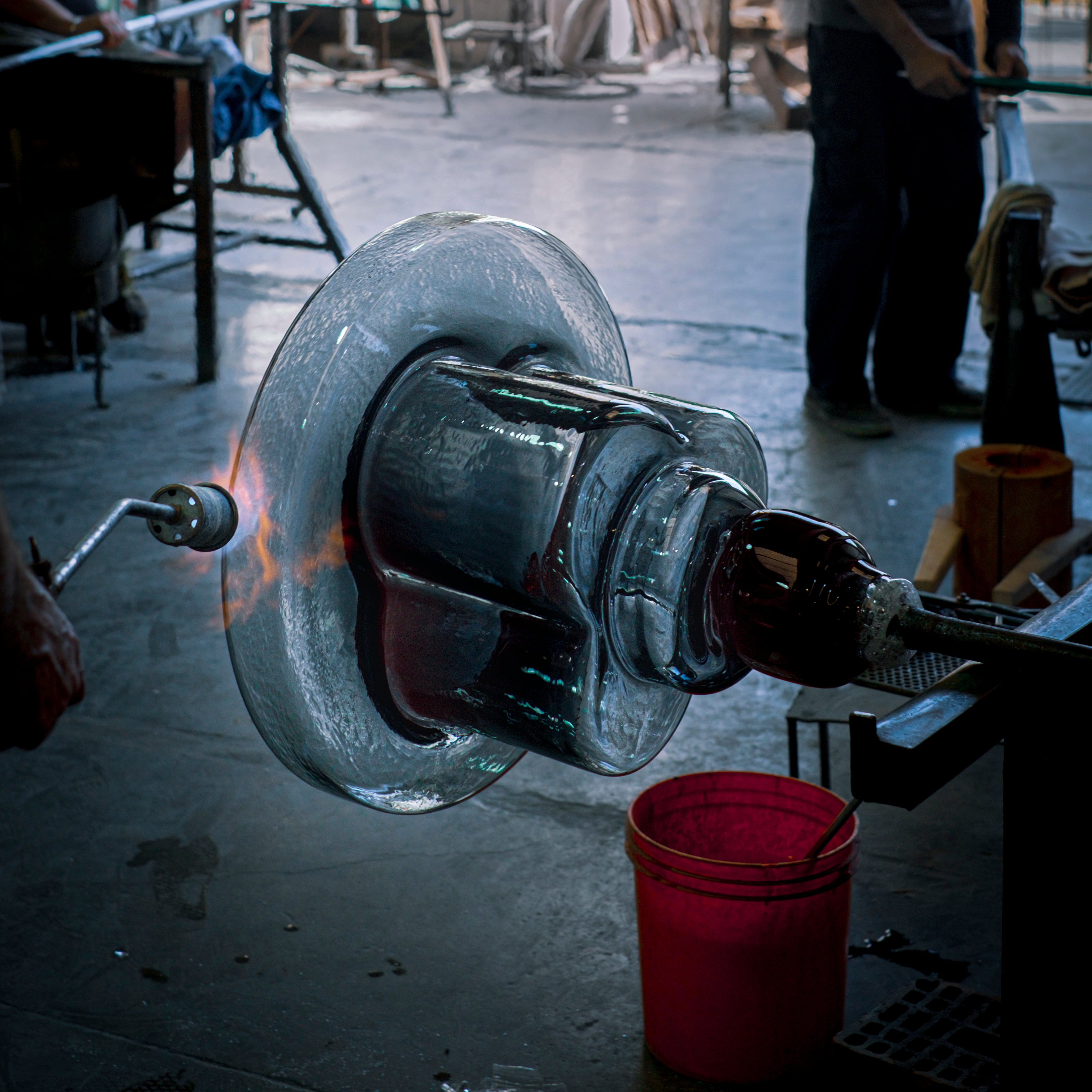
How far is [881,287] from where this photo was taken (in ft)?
13.3

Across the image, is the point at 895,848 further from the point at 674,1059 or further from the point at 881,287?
the point at 881,287

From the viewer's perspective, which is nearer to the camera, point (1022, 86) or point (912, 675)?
point (912, 675)

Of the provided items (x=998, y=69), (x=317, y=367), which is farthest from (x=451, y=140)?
(x=317, y=367)

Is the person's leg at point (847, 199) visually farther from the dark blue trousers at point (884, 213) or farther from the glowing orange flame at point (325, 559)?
the glowing orange flame at point (325, 559)

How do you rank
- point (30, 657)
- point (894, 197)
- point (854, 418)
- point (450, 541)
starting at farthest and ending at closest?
point (854, 418) < point (894, 197) < point (450, 541) < point (30, 657)

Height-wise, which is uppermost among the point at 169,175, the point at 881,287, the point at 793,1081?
the point at 169,175

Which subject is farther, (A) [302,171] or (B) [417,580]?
(A) [302,171]

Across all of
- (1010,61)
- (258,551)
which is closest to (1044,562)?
(1010,61)

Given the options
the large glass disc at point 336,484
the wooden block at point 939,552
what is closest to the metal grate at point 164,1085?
the large glass disc at point 336,484

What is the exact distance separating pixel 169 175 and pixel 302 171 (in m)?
0.79

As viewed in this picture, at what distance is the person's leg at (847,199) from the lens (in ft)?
12.3

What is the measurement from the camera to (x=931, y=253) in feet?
13.2

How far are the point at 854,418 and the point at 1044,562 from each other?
1497 mm

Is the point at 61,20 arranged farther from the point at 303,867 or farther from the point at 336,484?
the point at 336,484
